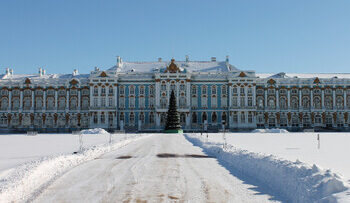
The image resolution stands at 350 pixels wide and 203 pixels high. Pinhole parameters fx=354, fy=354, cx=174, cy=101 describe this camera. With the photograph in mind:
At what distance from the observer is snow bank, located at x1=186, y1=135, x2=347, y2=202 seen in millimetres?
7402

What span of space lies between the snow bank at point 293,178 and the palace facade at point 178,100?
5482cm

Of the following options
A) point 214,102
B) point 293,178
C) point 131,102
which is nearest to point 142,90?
point 131,102

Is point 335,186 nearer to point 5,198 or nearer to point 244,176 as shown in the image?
point 244,176

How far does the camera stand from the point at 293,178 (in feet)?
29.1

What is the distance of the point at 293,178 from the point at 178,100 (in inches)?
2312

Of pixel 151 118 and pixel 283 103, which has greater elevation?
pixel 283 103

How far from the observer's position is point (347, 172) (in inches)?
427

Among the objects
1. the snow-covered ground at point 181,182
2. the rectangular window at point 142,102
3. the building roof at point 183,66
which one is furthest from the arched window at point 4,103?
the snow-covered ground at point 181,182

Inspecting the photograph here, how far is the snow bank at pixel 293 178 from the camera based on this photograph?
7402 millimetres

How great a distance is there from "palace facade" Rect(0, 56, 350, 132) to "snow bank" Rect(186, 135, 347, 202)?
180ft

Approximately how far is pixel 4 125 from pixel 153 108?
29.5 m

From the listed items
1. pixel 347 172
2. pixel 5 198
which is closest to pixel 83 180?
pixel 5 198

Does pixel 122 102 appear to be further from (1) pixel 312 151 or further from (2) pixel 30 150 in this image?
(1) pixel 312 151

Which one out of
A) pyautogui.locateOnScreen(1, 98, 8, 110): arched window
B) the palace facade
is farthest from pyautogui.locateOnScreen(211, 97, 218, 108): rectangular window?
pyautogui.locateOnScreen(1, 98, 8, 110): arched window
